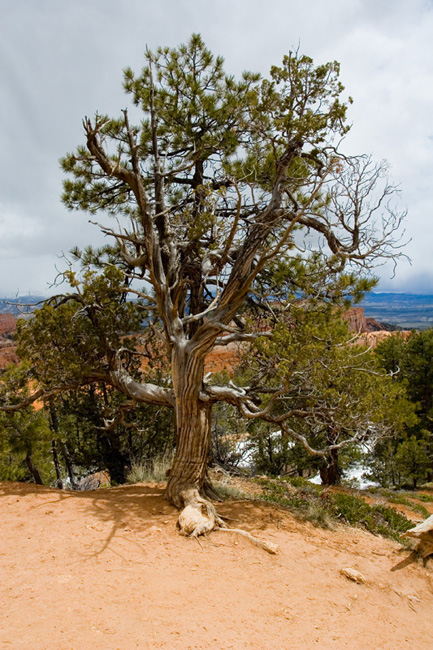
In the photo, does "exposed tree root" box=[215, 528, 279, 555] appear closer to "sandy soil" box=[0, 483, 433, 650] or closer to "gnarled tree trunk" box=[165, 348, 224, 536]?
"sandy soil" box=[0, 483, 433, 650]

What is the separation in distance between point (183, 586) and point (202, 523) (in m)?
1.28

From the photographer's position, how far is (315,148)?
6949mm

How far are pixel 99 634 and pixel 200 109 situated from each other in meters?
7.51

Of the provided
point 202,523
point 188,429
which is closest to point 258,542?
point 202,523

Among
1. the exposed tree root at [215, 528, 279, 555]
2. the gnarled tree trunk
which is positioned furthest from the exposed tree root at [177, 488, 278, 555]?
the gnarled tree trunk

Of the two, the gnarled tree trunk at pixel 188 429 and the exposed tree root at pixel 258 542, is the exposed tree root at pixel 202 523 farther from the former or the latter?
the gnarled tree trunk at pixel 188 429

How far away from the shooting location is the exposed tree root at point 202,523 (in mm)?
4906

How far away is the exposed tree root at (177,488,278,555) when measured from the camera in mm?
4906

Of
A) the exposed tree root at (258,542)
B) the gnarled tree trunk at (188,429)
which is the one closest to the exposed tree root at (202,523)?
the exposed tree root at (258,542)

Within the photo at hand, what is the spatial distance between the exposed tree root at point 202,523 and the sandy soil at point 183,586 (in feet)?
0.32

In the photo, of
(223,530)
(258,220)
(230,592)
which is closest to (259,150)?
(258,220)

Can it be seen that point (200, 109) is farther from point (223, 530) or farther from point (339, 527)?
point (339, 527)

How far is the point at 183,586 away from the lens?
12.5ft

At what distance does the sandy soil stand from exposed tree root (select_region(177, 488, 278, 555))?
10 cm
